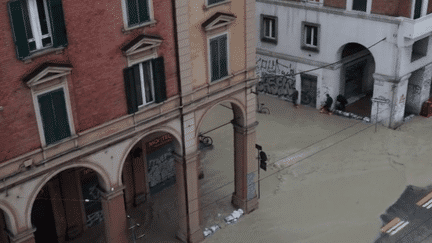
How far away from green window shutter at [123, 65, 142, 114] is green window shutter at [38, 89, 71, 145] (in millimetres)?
3178

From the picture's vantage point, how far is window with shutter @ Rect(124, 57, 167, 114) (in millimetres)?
24781

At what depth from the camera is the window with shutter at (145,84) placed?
81.3 ft

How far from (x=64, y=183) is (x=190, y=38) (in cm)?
1048

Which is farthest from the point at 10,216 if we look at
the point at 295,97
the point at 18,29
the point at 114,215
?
the point at 295,97

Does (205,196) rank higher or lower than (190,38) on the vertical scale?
lower

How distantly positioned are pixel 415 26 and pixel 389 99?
20.5 feet

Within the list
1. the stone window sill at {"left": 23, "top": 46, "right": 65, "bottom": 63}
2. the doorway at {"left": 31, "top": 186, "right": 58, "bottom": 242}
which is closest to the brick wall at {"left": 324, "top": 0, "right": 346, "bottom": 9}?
the doorway at {"left": 31, "top": 186, "right": 58, "bottom": 242}

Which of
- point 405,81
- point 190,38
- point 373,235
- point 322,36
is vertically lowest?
point 373,235

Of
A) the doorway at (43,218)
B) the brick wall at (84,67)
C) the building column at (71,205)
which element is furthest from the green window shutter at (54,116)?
the doorway at (43,218)

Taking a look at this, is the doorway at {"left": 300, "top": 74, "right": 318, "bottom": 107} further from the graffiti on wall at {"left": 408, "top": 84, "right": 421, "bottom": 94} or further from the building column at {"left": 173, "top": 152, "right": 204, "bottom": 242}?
the building column at {"left": 173, "top": 152, "right": 204, "bottom": 242}

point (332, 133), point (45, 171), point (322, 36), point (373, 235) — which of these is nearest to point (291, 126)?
point (332, 133)

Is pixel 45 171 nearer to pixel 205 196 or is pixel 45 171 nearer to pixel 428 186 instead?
pixel 205 196

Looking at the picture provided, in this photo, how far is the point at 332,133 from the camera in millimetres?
42938

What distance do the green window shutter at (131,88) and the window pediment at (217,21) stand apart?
170 inches
